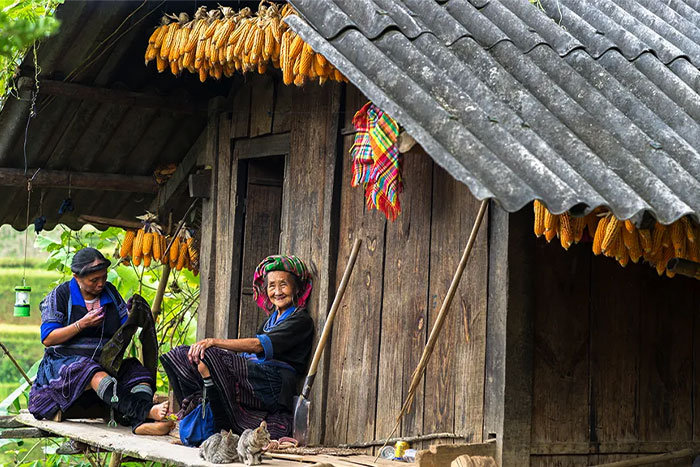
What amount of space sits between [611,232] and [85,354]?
13.6 ft

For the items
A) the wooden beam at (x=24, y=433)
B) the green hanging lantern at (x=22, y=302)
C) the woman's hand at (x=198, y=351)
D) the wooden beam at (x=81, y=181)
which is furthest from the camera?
the wooden beam at (x=81, y=181)

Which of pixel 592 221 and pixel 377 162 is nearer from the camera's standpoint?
pixel 592 221

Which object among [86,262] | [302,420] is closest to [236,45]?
[86,262]

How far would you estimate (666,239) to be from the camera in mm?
4281

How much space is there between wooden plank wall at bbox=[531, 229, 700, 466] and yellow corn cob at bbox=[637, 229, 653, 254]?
111 centimetres

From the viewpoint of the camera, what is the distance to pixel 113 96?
7680 mm

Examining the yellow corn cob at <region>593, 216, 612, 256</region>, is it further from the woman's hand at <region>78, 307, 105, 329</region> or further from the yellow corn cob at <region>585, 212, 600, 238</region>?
the woman's hand at <region>78, 307, 105, 329</region>

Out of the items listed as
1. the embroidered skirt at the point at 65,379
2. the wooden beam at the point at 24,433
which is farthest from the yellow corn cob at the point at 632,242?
the wooden beam at the point at 24,433

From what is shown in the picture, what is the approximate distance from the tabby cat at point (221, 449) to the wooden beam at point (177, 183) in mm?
3428

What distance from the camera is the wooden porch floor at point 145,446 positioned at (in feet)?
17.9

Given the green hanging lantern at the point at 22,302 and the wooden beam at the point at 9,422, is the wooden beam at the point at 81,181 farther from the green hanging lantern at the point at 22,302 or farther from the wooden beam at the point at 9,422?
the wooden beam at the point at 9,422

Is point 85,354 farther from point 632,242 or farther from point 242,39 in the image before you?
point 632,242

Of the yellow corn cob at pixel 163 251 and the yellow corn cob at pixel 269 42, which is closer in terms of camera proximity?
the yellow corn cob at pixel 269 42

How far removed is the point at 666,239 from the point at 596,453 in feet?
5.54
